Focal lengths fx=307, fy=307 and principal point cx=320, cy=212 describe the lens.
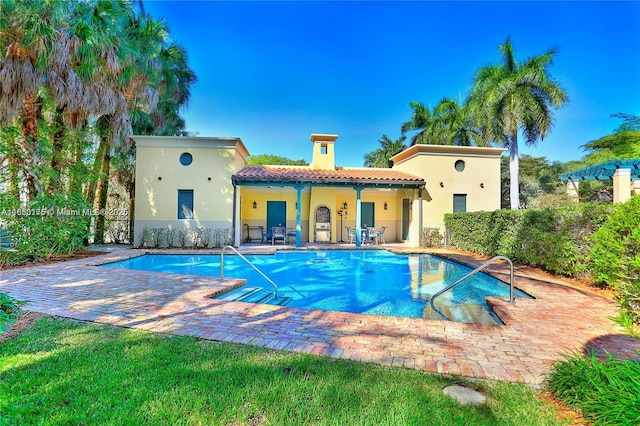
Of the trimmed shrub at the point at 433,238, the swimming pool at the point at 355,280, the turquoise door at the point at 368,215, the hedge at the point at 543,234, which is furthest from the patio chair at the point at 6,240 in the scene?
the trimmed shrub at the point at 433,238

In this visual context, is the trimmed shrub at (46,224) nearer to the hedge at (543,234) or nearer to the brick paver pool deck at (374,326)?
the brick paver pool deck at (374,326)

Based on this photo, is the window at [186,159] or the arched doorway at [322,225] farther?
the arched doorway at [322,225]

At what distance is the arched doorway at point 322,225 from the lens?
709 inches

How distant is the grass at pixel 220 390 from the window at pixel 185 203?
11830mm

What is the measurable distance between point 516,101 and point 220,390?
22159mm

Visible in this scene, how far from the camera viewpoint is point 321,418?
91.8 inches

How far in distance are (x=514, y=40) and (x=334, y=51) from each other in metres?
12.2

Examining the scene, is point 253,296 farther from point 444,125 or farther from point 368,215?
point 444,125

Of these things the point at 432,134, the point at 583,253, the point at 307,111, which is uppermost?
the point at 307,111

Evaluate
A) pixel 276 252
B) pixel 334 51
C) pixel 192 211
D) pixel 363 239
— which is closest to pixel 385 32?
pixel 334 51

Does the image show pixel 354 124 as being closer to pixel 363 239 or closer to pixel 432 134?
pixel 432 134

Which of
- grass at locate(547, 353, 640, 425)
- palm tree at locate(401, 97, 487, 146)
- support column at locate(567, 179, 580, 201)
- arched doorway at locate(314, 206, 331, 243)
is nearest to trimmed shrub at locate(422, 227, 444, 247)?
arched doorway at locate(314, 206, 331, 243)

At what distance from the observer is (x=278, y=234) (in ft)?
55.3

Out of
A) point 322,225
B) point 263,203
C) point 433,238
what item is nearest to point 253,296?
point 322,225
